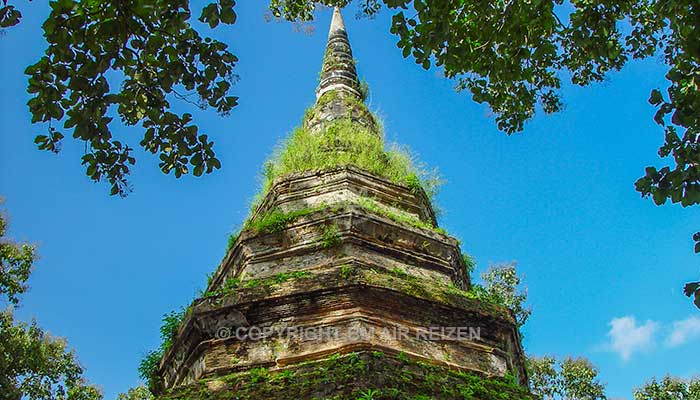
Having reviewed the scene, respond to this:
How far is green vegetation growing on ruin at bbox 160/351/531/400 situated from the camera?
11.3 feet

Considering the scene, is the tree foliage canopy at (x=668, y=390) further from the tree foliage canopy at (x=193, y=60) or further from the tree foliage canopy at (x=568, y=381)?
the tree foliage canopy at (x=193, y=60)

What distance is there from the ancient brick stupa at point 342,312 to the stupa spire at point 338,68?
8.00ft

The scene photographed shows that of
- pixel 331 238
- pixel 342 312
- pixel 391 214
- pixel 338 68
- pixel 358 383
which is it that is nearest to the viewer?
pixel 358 383

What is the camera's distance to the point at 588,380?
14.2 m

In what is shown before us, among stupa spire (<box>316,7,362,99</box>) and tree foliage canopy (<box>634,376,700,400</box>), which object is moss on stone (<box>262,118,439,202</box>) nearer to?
stupa spire (<box>316,7,362,99</box>)

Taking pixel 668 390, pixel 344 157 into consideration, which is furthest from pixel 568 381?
pixel 344 157

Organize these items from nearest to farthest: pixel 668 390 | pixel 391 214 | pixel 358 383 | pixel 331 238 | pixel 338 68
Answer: pixel 358 383 < pixel 331 238 < pixel 391 214 < pixel 338 68 < pixel 668 390

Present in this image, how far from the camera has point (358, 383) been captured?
3412mm

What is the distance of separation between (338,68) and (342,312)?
511 cm

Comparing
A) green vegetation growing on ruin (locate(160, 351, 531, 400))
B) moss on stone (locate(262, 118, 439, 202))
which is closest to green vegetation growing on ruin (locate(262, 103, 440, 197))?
moss on stone (locate(262, 118, 439, 202))

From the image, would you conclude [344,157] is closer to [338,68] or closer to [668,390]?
[338,68]

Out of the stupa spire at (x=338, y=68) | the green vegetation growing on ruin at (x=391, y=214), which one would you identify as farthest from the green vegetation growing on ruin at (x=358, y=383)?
the stupa spire at (x=338, y=68)

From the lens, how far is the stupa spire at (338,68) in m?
8.25

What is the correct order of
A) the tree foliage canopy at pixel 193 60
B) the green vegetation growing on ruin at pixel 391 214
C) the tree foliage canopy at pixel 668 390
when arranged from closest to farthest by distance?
the tree foliage canopy at pixel 193 60 → the green vegetation growing on ruin at pixel 391 214 → the tree foliage canopy at pixel 668 390
